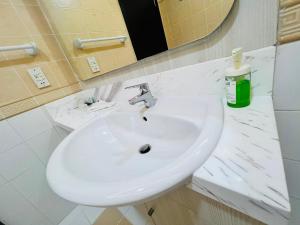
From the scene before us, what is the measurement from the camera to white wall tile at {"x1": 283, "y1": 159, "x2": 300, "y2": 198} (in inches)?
20.7

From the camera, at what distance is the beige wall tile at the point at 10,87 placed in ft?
2.86

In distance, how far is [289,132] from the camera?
49cm

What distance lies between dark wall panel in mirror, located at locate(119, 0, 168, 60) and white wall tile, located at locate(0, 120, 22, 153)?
0.88m

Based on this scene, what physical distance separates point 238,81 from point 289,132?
27 centimetres

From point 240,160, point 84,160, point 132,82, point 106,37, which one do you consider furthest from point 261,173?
point 106,37

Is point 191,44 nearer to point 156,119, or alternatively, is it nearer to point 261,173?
point 156,119

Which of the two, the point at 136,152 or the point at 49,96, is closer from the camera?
the point at 136,152

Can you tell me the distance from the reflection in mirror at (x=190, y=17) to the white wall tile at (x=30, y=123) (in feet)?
3.20

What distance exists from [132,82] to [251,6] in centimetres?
58

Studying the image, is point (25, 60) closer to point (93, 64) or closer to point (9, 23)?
point (9, 23)

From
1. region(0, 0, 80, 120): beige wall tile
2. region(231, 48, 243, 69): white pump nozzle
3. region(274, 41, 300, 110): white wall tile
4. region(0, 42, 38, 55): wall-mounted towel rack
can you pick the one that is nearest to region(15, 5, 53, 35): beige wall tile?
region(0, 0, 80, 120): beige wall tile

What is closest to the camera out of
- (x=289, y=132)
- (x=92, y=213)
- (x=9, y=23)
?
(x=289, y=132)

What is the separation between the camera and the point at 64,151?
1.84ft

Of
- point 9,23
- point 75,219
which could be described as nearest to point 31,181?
point 75,219
